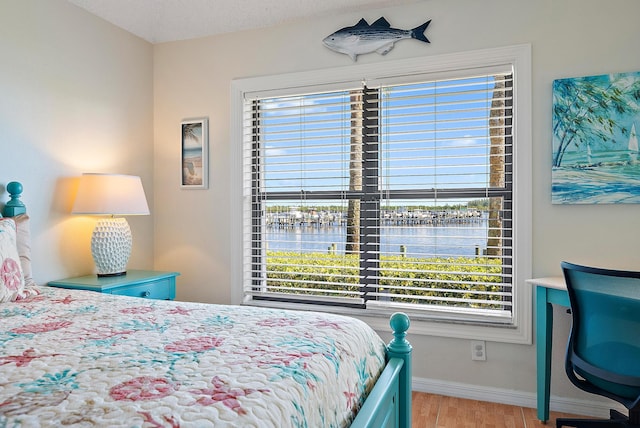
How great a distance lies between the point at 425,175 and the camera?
9.37 feet

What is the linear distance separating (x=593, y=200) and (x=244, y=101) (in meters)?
2.35

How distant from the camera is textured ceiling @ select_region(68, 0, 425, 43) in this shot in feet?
9.67

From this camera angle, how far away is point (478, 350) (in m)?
2.71

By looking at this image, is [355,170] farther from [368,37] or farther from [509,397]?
[509,397]

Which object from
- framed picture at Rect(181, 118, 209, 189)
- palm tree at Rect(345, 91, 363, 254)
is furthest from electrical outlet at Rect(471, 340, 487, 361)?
framed picture at Rect(181, 118, 209, 189)

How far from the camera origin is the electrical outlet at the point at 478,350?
270cm

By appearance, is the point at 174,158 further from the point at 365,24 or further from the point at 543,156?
the point at 543,156

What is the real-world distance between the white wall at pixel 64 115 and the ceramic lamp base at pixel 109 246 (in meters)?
0.22

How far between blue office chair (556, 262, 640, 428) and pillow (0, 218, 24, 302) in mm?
2501

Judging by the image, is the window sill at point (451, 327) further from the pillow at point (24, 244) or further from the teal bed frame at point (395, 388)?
the pillow at point (24, 244)

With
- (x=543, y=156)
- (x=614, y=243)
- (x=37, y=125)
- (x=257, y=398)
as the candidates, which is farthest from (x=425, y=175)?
(x=37, y=125)

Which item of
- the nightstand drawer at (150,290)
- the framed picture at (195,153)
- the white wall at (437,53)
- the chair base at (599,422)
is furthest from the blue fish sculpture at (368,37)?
the chair base at (599,422)

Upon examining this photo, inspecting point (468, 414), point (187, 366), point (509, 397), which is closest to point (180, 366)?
point (187, 366)

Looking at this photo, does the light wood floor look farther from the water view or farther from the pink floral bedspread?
the pink floral bedspread
